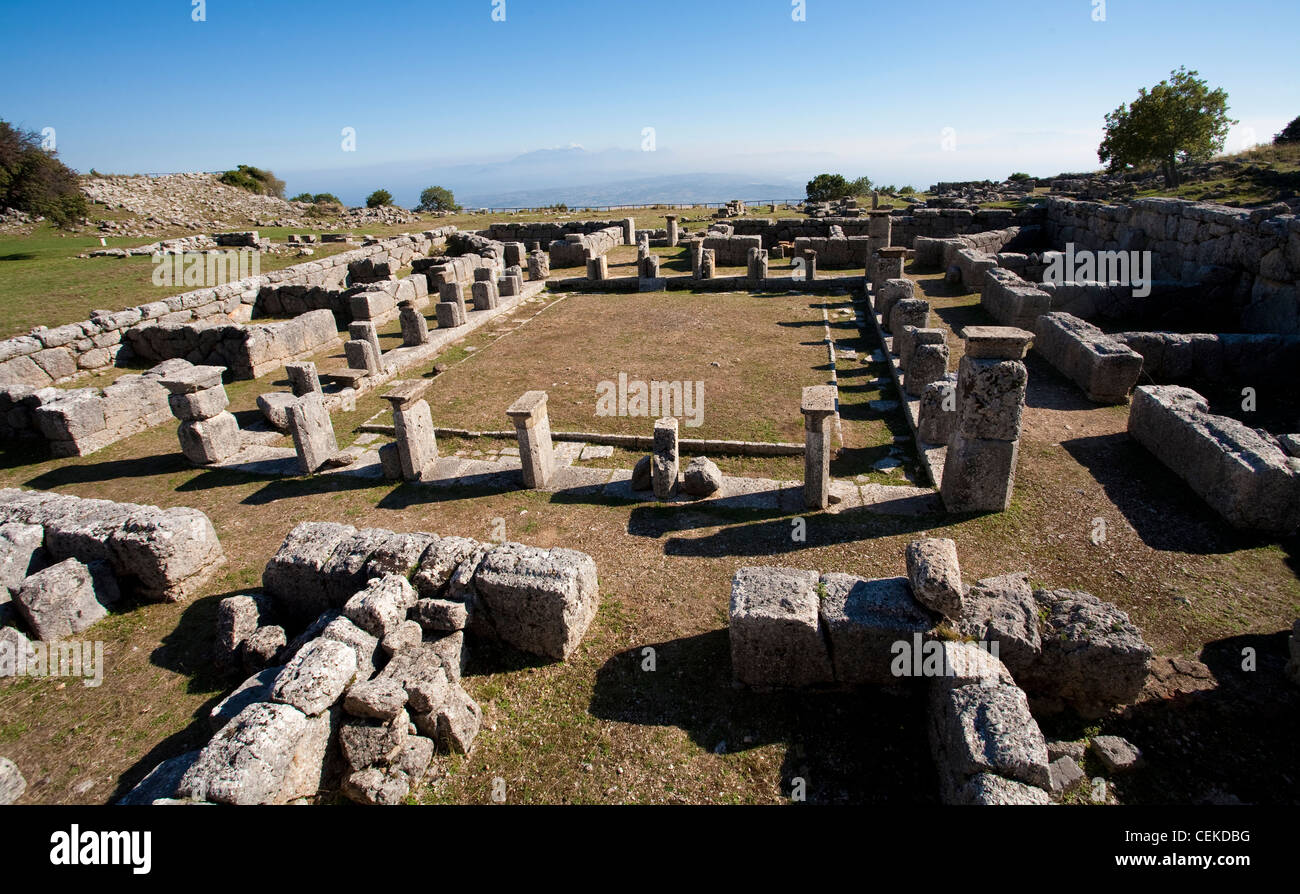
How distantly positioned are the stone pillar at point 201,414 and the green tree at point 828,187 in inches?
1756

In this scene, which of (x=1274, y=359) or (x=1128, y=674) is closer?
(x=1128, y=674)

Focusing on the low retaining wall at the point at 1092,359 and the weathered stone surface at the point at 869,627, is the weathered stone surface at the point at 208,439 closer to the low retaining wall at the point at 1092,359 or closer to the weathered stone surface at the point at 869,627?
the weathered stone surface at the point at 869,627

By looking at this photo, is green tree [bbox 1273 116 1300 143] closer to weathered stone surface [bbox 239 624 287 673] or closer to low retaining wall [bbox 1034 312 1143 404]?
low retaining wall [bbox 1034 312 1143 404]

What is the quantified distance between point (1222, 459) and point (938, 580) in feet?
16.2

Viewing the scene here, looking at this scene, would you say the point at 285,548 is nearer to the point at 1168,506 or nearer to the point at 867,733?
the point at 867,733

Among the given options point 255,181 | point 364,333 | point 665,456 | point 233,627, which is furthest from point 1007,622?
point 255,181

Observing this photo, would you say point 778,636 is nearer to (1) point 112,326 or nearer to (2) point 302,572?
(2) point 302,572

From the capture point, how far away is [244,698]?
541 cm

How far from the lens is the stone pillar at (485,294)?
19.3m

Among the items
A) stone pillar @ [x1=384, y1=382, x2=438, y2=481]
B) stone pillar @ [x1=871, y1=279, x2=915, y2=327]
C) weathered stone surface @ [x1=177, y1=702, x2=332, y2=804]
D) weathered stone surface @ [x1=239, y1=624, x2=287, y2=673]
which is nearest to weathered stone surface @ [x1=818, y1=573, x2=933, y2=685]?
weathered stone surface @ [x1=177, y1=702, x2=332, y2=804]

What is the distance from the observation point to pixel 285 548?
701cm

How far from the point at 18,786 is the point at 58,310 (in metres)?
17.6

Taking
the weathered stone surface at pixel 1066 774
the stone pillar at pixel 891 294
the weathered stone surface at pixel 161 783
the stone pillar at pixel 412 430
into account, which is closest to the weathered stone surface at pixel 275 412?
the stone pillar at pixel 412 430
